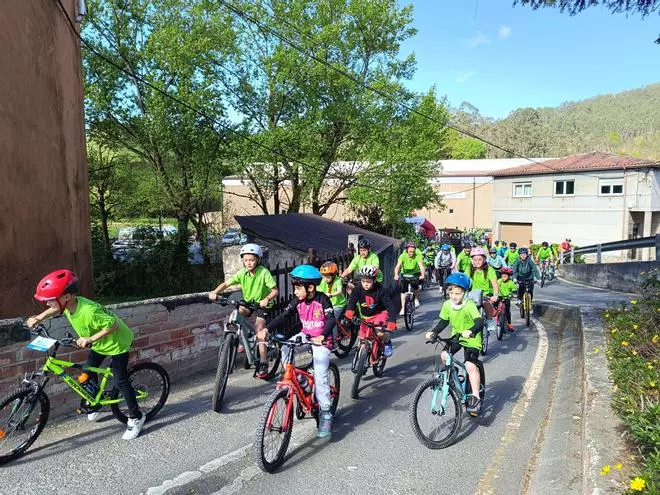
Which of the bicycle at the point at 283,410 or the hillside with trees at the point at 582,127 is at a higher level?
the hillside with trees at the point at 582,127

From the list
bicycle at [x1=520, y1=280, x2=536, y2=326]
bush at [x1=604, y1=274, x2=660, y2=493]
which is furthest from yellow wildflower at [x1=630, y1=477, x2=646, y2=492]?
bicycle at [x1=520, y1=280, x2=536, y2=326]

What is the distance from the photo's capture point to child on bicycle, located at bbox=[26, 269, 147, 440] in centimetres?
442

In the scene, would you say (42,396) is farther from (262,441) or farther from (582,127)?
(582,127)

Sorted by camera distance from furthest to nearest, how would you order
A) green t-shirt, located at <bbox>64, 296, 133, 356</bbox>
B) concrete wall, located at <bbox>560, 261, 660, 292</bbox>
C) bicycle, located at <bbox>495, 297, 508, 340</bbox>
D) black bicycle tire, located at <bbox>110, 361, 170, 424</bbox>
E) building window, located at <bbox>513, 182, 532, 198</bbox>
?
building window, located at <bbox>513, 182, 532, 198</bbox> → concrete wall, located at <bbox>560, 261, 660, 292</bbox> → bicycle, located at <bbox>495, 297, 508, 340</bbox> → black bicycle tire, located at <bbox>110, 361, 170, 424</bbox> → green t-shirt, located at <bbox>64, 296, 133, 356</bbox>

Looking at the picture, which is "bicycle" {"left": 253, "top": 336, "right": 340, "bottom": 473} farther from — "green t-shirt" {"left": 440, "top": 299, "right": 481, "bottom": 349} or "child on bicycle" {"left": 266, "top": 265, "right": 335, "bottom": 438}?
"green t-shirt" {"left": 440, "top": 299, "right": 481, "bottom": 349}

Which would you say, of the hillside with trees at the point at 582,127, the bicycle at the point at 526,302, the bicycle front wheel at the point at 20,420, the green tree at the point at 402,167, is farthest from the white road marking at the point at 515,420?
the hillside with trees at the point at 582,127

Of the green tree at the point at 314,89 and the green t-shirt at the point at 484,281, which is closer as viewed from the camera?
the green t-shirt at the point at 484,281

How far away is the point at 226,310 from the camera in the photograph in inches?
291

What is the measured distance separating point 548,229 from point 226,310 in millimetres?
35543

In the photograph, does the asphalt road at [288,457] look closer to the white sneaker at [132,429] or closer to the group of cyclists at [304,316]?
the white sneaker at [132,429]

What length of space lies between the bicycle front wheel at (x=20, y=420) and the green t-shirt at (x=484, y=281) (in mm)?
6811

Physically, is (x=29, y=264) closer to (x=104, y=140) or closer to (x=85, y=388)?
(x=85, y=388)

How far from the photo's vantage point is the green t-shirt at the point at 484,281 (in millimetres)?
8969

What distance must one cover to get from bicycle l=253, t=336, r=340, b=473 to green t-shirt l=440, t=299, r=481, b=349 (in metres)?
1.56
